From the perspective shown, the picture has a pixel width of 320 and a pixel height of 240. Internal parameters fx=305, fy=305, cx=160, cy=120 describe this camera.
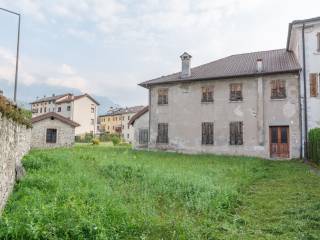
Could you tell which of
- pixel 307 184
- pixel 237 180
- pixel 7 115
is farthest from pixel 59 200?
pixel 307 184

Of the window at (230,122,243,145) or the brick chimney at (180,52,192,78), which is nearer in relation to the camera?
the window at (230,122,243,145)

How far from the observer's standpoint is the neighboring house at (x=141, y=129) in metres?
24.5

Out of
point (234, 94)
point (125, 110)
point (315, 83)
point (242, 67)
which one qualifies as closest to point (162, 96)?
point (234, 94)

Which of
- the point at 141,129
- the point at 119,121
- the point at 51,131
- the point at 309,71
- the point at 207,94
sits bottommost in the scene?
the point at 51,131

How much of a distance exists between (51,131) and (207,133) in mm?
14774

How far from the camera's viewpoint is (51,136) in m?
27.8

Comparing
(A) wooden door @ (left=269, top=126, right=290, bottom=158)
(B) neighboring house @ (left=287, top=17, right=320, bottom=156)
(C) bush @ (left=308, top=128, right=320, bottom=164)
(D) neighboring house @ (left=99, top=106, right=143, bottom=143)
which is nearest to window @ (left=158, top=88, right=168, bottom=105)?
(A) wooden door @ (left=269, top=126, right=290, bottom=158)

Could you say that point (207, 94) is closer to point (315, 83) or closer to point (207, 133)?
point (207, 133)

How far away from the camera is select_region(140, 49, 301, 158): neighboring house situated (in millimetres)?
18969

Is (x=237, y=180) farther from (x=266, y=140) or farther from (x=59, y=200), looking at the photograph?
(x=266, y=140)

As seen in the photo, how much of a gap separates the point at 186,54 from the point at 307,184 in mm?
Result: 15680

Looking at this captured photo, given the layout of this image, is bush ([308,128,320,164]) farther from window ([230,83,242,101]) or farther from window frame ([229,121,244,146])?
window ([230,83,242,101])

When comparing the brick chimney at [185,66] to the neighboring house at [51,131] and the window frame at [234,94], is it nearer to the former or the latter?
the window frame at [234,94]

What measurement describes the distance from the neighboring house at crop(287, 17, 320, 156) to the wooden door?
1.01 meters
